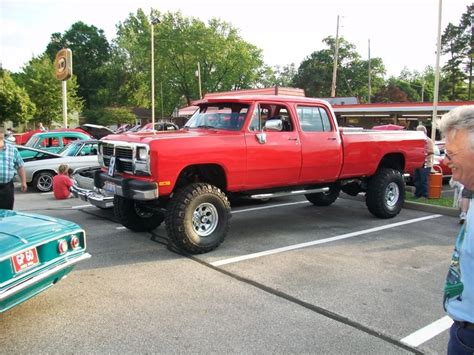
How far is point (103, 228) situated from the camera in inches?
300

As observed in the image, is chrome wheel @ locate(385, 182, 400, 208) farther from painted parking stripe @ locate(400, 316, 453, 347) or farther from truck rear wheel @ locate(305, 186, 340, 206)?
painted parking stripe @ locate(400, 316, 453, 347)

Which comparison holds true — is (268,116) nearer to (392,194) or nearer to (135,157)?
(135,157)

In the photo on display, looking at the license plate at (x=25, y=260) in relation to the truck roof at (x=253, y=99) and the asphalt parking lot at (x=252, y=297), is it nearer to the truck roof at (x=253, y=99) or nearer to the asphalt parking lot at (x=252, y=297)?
the asphalt parking lot at (x=252, y=297)

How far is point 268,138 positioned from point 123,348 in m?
4.02

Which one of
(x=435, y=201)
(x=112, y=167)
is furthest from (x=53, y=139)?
(x=435, y=201)

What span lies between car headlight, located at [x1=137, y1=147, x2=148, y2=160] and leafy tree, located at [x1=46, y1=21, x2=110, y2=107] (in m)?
72.0

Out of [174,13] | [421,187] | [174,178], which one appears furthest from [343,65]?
[174,178]

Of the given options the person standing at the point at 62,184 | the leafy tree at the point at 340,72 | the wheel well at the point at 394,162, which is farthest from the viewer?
the leafy tree at the point at 340,72

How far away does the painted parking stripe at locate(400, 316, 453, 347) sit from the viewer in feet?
12.0

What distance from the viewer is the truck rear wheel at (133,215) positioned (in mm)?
7168

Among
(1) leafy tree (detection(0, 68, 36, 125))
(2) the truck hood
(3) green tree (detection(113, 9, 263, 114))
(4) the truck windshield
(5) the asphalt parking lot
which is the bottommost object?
(5) the asphalt parking lot

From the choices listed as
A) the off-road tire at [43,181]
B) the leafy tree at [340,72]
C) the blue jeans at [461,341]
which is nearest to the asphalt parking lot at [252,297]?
the blue jeans at [461,341]

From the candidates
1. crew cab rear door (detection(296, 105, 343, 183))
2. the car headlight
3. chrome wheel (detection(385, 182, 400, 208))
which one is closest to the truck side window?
crew cab rear door (detection(296, 105, 343, 183))

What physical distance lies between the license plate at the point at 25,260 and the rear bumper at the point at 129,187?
212 cm
